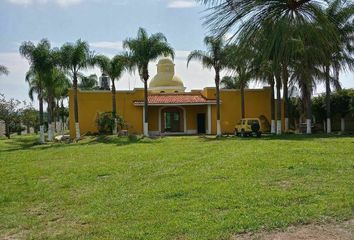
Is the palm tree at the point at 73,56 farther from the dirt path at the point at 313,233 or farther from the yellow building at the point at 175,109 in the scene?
the dirt path at the point at 313,233

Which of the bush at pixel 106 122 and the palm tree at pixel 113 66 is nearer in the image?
the palm tree at pixel 113 66

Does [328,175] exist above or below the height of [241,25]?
below

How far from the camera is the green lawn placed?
6928 millimetres

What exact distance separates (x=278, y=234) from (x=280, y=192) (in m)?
2.62

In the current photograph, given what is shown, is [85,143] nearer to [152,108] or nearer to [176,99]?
[152,108]

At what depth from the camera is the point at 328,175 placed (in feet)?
Result: 34.5

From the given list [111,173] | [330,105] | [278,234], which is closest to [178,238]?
[278,234]

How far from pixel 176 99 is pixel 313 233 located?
37.2 meters

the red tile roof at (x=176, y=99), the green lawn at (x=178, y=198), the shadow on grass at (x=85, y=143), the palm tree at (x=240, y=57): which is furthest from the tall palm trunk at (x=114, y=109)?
the palm tree at (x=240, y=57)

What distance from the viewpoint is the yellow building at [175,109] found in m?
41.5

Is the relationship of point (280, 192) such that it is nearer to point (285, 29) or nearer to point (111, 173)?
point (285, 29)

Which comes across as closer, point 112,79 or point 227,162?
point 227,162

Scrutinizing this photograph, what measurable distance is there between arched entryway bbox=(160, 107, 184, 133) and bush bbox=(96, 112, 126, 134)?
6.87 metres

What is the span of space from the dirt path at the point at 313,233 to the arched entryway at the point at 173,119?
1508 inches
